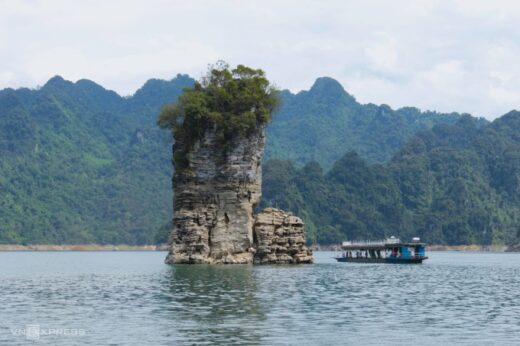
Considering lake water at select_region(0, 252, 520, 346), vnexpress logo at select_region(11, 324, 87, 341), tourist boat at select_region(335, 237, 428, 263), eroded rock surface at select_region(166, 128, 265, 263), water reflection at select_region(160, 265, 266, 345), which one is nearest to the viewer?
lake water at select_region(0, 252, 520, 346)

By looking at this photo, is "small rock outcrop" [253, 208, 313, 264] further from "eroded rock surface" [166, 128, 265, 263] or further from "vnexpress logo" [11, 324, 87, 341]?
"vnexpress logo" [11, 324, 87, 341]

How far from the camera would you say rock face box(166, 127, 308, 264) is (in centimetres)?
10038

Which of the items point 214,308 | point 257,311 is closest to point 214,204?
point 214,308

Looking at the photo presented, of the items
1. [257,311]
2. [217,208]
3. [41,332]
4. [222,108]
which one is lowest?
[41,332]

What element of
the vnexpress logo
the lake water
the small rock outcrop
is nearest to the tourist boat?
the small rock outcrop

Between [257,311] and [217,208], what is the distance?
54.0m

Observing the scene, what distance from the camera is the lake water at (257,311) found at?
38.4 metres

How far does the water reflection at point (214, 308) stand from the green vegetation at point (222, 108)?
27.8 metres

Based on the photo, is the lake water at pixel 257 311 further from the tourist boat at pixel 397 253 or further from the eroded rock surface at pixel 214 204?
the tourist boat at pixel 397 253

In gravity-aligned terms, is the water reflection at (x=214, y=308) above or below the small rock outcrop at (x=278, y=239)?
below

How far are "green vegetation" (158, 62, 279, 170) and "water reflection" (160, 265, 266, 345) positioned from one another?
91.3 feet

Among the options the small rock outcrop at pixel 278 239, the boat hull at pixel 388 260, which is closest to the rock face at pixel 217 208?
the small rock outcrop at pixel 278 239

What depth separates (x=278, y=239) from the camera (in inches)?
4021

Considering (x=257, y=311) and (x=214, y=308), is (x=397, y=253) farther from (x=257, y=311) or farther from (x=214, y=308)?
(x=257, y=311)
